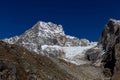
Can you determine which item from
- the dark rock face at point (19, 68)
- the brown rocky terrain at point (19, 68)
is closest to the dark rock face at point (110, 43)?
the brown rocky terrain at point (19, 68)

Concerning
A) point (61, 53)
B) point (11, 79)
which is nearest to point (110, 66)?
point (11, 79)

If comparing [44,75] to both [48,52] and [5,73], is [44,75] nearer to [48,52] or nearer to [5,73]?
[5,73]

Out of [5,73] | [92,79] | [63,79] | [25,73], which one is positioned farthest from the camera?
[92,79]

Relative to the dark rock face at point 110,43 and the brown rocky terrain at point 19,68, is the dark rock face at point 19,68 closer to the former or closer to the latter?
the brown rocky terrain at point 19,68

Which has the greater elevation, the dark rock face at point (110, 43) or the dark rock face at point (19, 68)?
the dark rock face at point (110, 43)

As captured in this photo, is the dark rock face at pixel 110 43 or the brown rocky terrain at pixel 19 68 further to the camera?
the dark rock face at pixel 110 43

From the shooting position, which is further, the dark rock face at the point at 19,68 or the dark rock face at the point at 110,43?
the dark rock face at the point at 110,43

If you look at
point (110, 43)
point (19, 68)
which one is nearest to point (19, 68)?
point (19, 68)

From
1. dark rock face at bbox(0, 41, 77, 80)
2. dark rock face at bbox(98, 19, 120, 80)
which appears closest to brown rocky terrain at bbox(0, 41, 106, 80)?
dark rock face at bbox(0, 41, 77, 80)

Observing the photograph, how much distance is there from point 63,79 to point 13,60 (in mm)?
10929

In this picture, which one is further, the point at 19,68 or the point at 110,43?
the point at 110,43

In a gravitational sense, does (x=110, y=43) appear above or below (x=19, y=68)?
above

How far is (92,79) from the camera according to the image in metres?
70.9

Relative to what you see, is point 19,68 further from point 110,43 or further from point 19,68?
point 110,43
